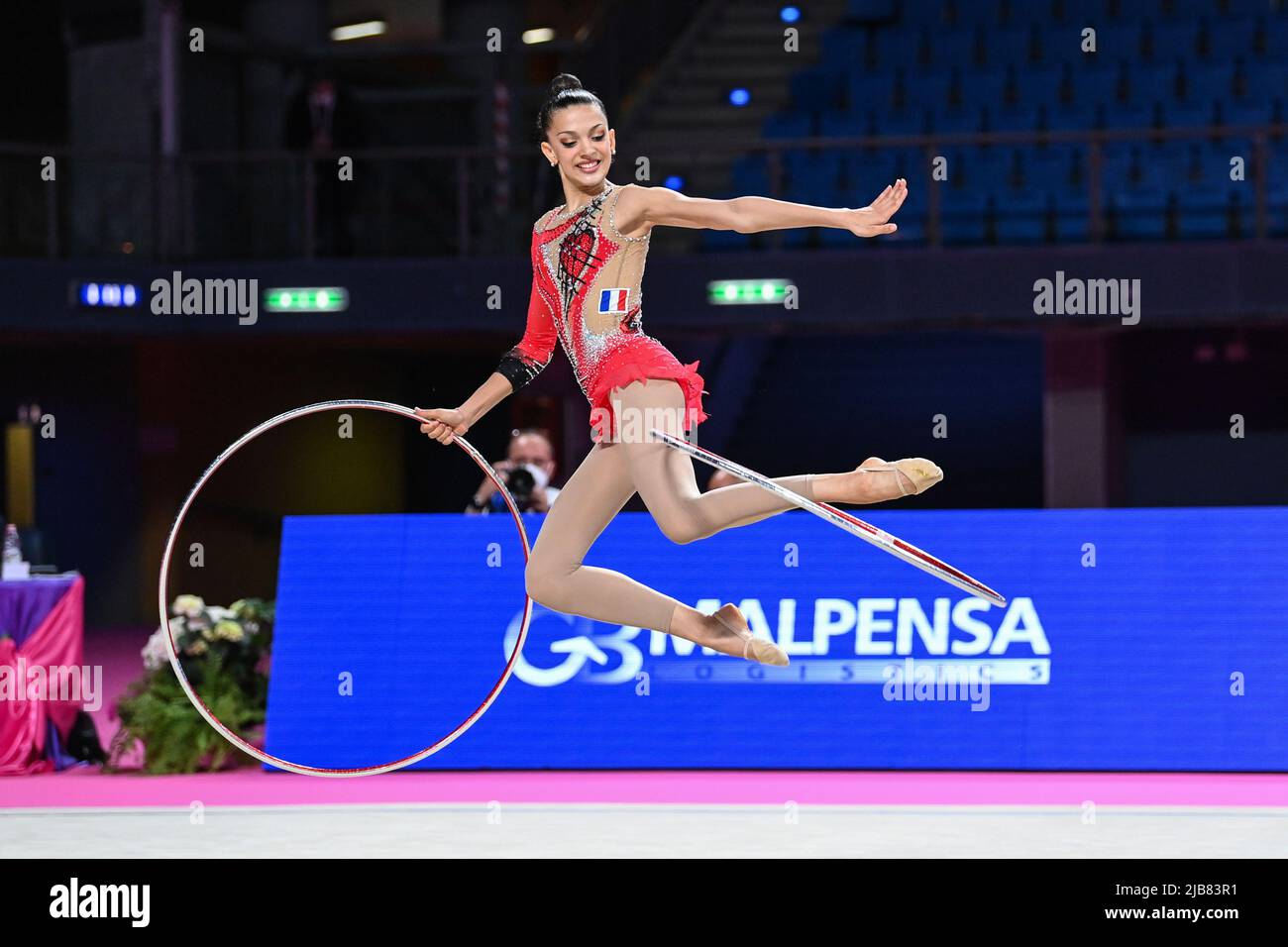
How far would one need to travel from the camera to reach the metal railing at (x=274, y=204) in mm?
13570

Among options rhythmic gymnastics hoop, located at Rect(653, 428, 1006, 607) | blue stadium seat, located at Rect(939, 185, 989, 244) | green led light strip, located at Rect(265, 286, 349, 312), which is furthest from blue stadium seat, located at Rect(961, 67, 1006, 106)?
rhythmic gymnastics hoop, located at Rect(653, 428, 1006, 607)

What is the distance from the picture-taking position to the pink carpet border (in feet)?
24.7

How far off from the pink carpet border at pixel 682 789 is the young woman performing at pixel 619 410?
110 inches

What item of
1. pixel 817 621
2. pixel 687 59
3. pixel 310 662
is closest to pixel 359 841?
pixel 310 662

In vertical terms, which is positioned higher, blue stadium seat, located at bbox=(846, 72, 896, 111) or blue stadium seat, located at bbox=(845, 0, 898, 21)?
blue stadium seat, located at bbox=(845, 0, 898, 21)

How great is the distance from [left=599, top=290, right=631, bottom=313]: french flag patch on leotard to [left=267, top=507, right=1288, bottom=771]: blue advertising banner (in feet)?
11.2

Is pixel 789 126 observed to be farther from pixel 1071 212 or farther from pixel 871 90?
pixel 1071 212

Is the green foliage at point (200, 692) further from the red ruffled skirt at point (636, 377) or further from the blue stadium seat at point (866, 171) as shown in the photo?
the blue stadium seat at point (866, 171)

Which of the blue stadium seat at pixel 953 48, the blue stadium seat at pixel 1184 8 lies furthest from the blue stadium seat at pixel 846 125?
the blue stadium seat at pixel 1184 8

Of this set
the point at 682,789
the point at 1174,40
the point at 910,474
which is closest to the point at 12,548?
the point at 682,789

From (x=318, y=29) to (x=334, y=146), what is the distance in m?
4.53

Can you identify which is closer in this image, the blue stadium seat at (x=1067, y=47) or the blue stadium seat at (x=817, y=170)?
the blue stadium seat at (x=817, y=170)

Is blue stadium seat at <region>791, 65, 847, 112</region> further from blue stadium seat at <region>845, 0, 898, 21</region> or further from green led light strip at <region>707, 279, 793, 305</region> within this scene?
green led light strip at <region>707, 279, 793, 305</region>

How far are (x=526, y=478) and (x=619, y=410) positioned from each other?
12.3ft
